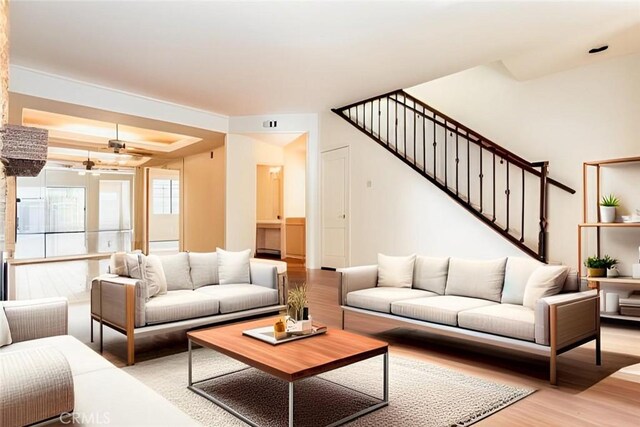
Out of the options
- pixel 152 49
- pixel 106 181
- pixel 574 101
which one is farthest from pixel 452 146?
pixel 106 181

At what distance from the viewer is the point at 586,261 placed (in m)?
4.80

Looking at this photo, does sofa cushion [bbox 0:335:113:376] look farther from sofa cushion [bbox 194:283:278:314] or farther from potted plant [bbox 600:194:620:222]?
potted plant [bbox 600:194:620:222]

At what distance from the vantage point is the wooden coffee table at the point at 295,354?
2.22m

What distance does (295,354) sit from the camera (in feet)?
8.00

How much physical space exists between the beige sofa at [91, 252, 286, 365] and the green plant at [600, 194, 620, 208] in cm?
371

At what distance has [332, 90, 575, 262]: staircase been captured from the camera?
17.6 feet

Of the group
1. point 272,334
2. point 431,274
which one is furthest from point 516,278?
point 272,334

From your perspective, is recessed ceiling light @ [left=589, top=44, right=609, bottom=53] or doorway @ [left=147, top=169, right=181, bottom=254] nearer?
recessed ceiling light @ [left=589, top=44, right=609, bottom=53]

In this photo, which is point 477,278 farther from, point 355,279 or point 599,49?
point 599,49

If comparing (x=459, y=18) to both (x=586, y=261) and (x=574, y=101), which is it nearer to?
(x=574, y=101)

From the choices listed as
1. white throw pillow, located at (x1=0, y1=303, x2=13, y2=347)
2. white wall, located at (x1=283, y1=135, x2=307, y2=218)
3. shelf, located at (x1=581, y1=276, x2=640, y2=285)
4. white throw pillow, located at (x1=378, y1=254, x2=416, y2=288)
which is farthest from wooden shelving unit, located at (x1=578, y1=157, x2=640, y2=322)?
white wall, located at (x1=283, y1=135, x2=307, y2=218)

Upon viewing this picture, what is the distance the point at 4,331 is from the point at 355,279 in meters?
2.93

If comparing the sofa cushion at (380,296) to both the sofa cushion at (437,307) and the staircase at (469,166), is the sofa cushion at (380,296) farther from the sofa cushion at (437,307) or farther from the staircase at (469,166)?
the staircase at (469,166)

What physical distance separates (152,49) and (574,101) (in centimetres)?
523
